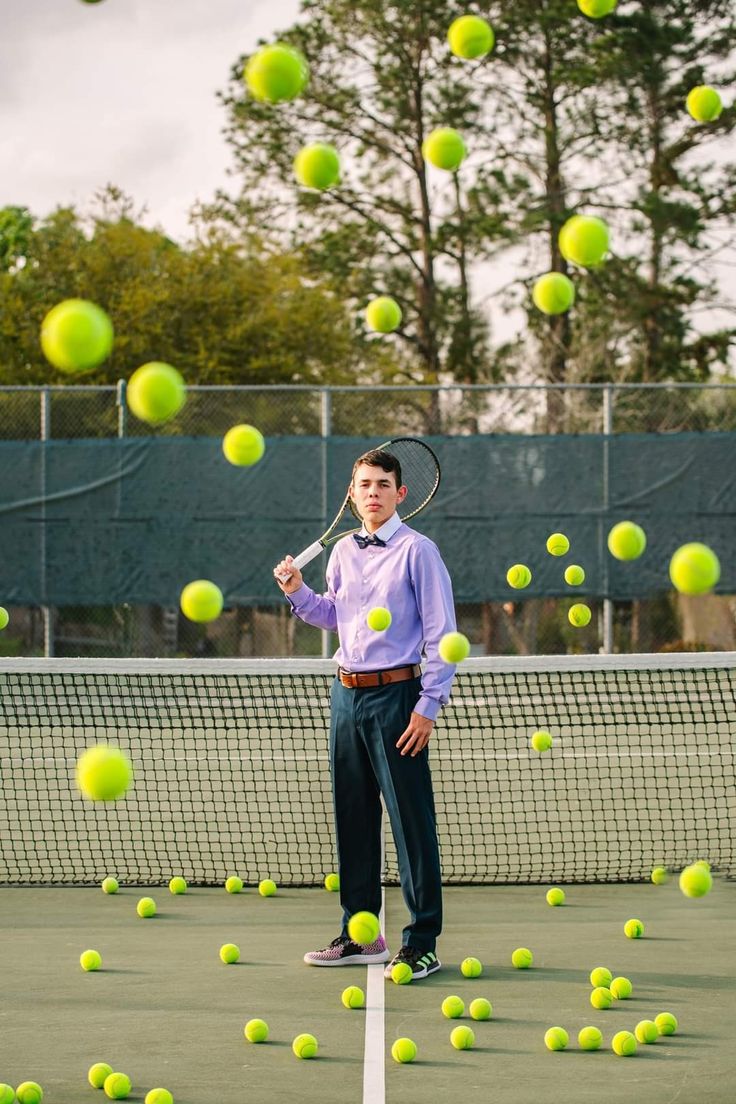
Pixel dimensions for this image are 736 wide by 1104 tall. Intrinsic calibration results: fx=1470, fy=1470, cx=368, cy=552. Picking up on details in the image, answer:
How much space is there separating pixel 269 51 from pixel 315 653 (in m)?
11.0

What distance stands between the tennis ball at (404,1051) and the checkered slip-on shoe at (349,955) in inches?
35.6

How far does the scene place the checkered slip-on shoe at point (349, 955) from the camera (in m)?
4.68

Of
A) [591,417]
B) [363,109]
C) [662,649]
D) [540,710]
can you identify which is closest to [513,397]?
[591,417]

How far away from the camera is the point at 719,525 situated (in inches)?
477

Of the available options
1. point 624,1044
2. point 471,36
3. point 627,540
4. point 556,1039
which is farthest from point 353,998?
point 471,36

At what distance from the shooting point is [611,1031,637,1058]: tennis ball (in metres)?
3.83

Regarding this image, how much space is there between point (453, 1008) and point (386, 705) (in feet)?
3.04

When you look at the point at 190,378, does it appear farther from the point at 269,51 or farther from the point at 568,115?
the point at 269,51

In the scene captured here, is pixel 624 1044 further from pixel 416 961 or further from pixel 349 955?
pixel 349 955

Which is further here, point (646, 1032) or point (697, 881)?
point (697, 881)

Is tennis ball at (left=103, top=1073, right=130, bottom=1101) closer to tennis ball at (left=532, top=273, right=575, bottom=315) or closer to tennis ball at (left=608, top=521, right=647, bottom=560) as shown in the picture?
tennis ball at (left=608, top=521, right=647, bottom=560)

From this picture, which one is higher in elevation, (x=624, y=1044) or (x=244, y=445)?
(x=244, y=445)

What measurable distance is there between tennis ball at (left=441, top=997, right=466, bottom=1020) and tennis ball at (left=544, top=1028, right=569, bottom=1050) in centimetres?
31

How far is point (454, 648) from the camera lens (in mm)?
4051
